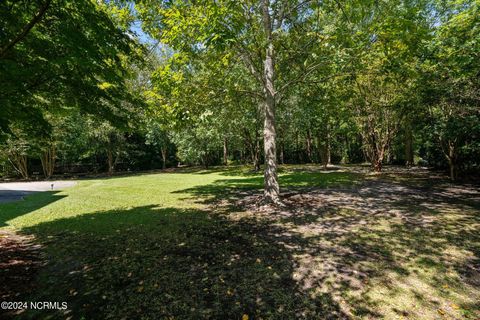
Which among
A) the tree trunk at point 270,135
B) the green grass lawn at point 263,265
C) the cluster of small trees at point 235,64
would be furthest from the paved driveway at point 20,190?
the tree trunk at point 270,135

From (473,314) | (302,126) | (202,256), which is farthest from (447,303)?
(302,126)

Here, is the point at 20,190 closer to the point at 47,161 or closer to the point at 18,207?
the point at 18,207

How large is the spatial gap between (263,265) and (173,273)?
1799 mm

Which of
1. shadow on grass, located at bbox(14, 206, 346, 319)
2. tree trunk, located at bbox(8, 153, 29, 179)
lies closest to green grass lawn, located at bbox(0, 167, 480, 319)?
shadow on grass, located at bbox(14, 206, 346, 319)

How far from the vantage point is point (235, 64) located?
11922mm

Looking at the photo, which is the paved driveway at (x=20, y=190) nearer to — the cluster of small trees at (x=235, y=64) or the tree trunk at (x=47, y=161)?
the cluster of small trees at (x=235, y=64)

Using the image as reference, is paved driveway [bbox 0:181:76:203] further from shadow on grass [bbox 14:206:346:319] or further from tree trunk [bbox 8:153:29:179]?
tree trunk [bbox 8:153:29:179]

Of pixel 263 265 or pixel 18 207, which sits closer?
pixel 263 265

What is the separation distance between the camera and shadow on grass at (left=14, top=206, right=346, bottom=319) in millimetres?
3657

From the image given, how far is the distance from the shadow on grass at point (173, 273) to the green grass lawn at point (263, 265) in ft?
0.08

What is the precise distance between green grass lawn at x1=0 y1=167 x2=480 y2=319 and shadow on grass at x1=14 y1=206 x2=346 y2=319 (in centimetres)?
2

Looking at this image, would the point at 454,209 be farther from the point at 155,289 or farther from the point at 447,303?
the point at 155,289

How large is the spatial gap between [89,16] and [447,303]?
7.67 meters

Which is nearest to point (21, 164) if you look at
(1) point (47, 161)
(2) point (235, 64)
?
(1) point (47, 161)
